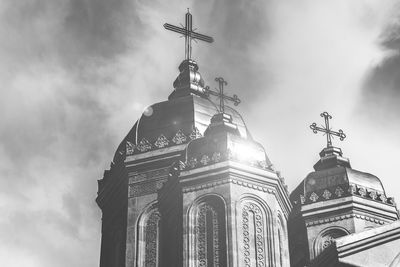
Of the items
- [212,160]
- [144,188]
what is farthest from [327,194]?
[144,188]

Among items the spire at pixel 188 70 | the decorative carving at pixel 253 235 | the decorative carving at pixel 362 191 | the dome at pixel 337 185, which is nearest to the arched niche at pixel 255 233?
the decorative carving at pixel 253 235

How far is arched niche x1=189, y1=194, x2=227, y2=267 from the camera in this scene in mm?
20938

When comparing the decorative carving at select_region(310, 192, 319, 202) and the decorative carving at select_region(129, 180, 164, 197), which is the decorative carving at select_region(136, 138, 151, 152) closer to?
the decorative carving at select_region(129, 180, 164, 197)

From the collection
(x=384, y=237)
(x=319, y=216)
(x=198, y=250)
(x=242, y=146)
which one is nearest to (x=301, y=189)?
(x=319, y=216)

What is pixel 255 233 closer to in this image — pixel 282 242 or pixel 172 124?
pixel 282 242

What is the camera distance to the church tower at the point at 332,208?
2614cm

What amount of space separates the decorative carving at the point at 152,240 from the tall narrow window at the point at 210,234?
6.85ft

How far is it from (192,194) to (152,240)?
86.1 inches

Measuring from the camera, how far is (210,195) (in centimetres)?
2217

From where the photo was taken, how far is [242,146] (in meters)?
23.0

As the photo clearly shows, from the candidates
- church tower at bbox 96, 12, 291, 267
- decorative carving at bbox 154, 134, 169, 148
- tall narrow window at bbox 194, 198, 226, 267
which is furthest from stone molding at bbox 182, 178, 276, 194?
decorative carving at bbox 154, 134, 169, 148

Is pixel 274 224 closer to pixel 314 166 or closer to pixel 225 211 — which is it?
pixel 225 211

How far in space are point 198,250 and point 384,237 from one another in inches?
365

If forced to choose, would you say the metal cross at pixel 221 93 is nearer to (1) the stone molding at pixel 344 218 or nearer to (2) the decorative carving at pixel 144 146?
(2) the decorative carving at pixel 144 146
